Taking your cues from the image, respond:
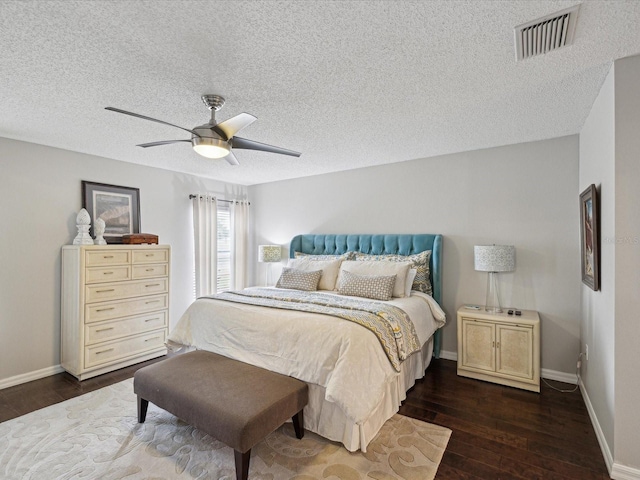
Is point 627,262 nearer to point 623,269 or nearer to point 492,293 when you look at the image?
point 623,269

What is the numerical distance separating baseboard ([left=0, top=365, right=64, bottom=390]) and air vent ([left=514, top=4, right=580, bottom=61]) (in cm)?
496

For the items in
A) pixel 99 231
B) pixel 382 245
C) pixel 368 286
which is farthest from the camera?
pixel 382 245

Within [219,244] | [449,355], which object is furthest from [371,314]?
[219,244]

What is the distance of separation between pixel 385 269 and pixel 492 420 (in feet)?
5.36

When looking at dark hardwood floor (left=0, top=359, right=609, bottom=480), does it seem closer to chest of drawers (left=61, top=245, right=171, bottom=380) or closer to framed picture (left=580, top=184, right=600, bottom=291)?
chest of drawers (left=61, top=245, right=171, bottom=380)

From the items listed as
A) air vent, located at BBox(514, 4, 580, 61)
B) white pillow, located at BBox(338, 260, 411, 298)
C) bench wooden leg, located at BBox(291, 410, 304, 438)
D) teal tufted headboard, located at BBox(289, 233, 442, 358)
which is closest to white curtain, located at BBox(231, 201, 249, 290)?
teal tufted headboard, located at BBox(289, 233, 442, 358)

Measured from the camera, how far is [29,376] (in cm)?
332

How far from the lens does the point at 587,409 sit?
2.65 metres

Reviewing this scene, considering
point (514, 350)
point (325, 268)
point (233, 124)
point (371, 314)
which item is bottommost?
point (514, 350)

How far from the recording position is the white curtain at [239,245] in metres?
5.54

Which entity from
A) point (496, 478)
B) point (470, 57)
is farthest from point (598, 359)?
point (470, 57)

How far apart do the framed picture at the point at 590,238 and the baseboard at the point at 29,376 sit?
5.12m

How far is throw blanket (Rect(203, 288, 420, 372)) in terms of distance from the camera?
7.74 feet

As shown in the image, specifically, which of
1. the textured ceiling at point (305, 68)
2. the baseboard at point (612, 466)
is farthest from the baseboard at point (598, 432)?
the textured ceiling at point (305, 68)
